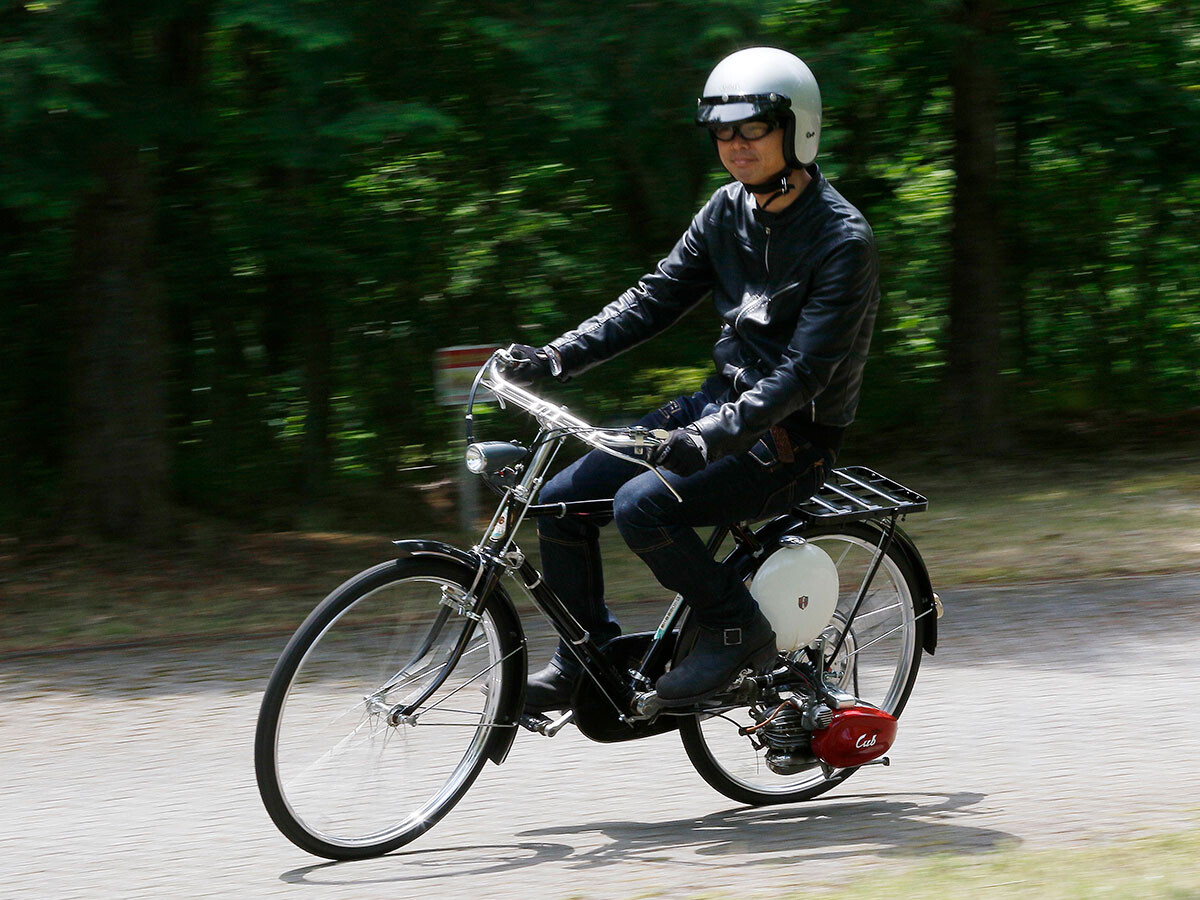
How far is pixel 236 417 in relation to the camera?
9.94 meters

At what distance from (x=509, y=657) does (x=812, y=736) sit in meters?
0.97

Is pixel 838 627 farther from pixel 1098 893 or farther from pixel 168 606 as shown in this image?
pixel 168 606

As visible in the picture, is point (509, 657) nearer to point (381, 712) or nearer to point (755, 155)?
point (381, 712)

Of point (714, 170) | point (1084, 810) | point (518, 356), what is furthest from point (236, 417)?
point (1084, 810)

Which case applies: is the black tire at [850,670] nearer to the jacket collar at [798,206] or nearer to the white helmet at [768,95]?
the jacket collar at [798,206]

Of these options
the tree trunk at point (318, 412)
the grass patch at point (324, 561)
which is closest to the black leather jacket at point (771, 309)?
the grass patch at point (324, 561)

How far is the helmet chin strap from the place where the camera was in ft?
13.5

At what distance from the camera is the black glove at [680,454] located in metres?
3.84

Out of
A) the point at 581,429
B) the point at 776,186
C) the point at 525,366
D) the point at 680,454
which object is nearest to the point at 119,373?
the point at 525,366

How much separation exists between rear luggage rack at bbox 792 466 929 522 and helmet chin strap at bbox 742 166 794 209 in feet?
2.89

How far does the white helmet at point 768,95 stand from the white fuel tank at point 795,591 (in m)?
1.13

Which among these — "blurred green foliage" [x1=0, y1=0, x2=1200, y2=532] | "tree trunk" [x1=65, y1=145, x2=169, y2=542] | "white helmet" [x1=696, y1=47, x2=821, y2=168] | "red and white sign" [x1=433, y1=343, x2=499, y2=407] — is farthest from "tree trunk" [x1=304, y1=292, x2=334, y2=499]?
"white helmet" [x1=696, y1=47, x2=821, y2=168]

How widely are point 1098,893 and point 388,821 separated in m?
1.86

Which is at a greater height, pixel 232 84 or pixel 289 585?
pixel 232 84
